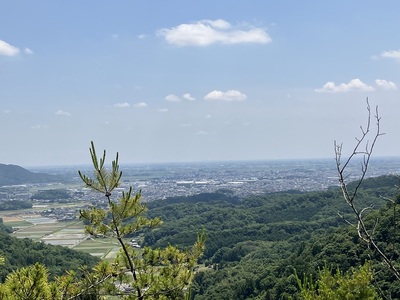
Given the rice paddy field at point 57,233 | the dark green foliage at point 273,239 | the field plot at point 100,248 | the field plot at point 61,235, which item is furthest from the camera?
the rice paddy field at point 57,233

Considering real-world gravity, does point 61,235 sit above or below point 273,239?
below

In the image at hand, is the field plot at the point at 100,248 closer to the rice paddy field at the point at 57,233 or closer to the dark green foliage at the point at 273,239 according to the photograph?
the rice paddy field at the point at 57,233

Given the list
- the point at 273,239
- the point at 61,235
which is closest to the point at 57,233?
the point at 61,235

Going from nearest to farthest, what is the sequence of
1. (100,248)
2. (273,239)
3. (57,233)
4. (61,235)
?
1. (273,239)
2. (100,248)
3. (61,235)
4. (57,233)

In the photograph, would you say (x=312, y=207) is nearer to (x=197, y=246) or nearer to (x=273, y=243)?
(x=273, y=243)

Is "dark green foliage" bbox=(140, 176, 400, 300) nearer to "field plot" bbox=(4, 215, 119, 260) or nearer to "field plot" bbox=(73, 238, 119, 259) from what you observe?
"field plot" bbox=(73, 238, 119, 259)

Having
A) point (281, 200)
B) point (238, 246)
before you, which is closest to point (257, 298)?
point (238, 246)

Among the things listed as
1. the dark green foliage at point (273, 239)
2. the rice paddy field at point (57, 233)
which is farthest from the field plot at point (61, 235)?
the dark green foliage at point (273, 239)

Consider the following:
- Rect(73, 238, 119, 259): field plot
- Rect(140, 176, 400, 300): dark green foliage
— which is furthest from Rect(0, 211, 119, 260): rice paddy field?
Rect(140, 176, 400, 300): dark green foliage

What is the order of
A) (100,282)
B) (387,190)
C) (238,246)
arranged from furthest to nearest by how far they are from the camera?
(387,190) < (238,246) < (100,282)

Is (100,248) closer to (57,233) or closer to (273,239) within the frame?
(57,233)

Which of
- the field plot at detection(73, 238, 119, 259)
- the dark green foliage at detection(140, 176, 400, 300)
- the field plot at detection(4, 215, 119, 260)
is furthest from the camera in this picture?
the field plot at detection(4, 215, 119, 260)
